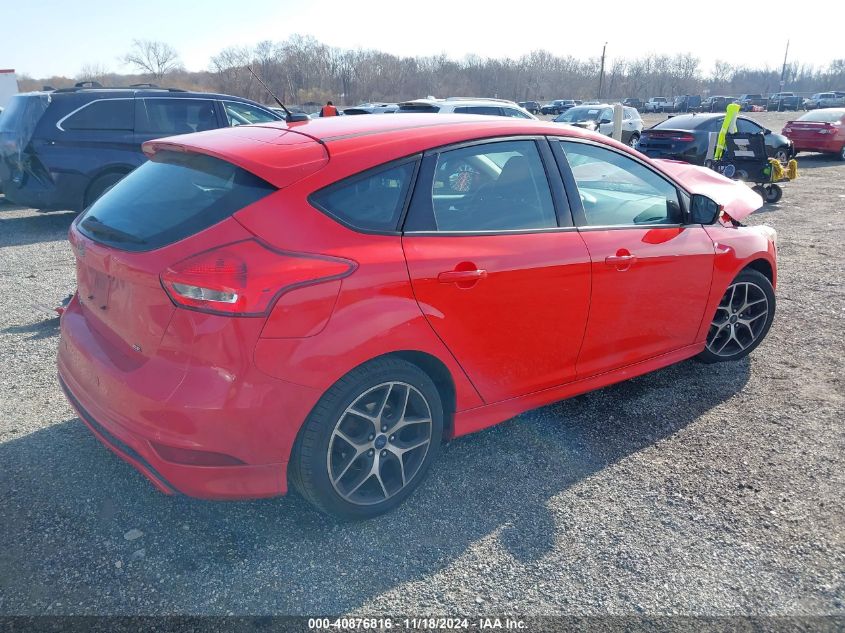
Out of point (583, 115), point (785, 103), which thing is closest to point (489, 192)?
point (583, 115)

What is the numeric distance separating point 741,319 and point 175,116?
8253mm

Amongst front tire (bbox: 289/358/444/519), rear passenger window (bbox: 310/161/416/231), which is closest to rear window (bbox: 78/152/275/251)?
rear passenger window (bbox: 310/161/416/231)

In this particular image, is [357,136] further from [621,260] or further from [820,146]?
[820,146]

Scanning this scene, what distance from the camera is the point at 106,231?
2850mm

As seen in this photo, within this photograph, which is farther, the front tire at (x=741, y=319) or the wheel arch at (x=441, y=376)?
the front tire at (x=741, y=319)

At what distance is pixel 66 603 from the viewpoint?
243 centimetres

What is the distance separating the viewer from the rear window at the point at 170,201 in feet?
8.47

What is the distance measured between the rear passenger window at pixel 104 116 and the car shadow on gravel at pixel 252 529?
6.54 meters

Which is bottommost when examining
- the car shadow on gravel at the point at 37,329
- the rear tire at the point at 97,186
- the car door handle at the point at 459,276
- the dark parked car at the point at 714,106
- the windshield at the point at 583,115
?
the car shadow on gravel at the point at 37,329

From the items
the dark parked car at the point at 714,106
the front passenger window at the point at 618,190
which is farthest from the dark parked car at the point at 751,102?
the front passenger window at the point at 618,190

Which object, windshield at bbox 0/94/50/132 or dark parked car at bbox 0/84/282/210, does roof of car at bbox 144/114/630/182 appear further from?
windshield at bbox 0/94/50/132

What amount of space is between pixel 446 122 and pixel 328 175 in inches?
Answer: 34.2

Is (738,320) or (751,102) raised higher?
(751,102)

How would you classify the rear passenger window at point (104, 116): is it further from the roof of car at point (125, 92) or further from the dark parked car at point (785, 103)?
the dark parked car at point (785, 103)
